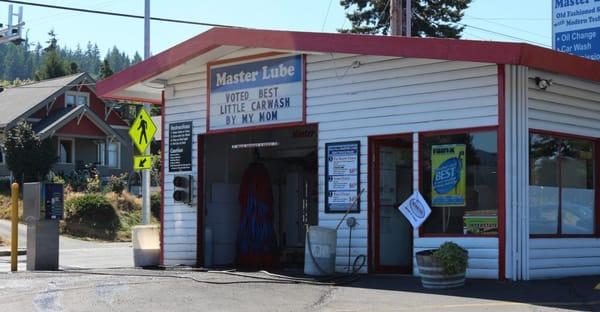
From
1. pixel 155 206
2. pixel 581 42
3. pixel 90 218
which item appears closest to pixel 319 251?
pixel 581 42

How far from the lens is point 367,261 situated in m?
13.6

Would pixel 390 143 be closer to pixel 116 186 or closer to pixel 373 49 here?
pixel 373 49

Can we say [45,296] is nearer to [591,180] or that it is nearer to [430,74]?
[430,74]

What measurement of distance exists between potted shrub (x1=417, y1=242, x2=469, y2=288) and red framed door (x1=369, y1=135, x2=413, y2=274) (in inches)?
92.6

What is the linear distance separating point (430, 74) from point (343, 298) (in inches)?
165

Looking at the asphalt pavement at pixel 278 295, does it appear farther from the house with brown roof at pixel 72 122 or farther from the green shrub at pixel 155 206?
the house with brown roof at pixel 72 122

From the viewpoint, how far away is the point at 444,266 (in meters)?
11.3

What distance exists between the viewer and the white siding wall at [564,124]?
1243cm

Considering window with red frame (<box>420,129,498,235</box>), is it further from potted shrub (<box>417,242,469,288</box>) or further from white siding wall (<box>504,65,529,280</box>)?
potted shrub (<box>417,242,469,288</box>)

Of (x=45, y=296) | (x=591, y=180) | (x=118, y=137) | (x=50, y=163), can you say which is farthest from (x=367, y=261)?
(x=118, y=137)

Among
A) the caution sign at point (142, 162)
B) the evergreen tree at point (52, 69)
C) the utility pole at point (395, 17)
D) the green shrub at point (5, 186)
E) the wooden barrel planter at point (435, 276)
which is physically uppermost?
the evergreen tree at point (52, 69)

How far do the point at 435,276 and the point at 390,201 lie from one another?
3.08m

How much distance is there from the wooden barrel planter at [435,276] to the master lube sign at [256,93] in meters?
4.32

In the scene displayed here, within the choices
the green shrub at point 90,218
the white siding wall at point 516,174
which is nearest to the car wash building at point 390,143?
the white siding wall at point 516,174
